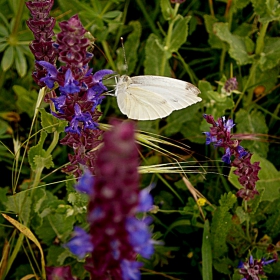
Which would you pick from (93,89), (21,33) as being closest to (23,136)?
(21,33)

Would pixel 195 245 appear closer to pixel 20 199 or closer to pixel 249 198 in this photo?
pixel 249 198

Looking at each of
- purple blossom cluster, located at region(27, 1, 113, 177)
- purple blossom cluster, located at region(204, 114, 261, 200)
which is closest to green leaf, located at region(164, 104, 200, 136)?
purple blossom cluster, located at region(204, 114, 261, 200)

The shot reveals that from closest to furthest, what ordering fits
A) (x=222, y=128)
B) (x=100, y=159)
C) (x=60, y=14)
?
(x=100, y=159), (x=222, y=128), (x=60, y=14)

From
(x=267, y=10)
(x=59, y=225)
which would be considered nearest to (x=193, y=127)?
(x=267, y=10)

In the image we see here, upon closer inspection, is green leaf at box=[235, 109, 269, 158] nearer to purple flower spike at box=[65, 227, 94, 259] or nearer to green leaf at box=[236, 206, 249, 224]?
green leaf at box=[236, 206, 249, 224]

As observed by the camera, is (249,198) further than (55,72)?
Yes

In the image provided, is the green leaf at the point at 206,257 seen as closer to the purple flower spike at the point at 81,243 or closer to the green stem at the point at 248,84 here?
the green stem at the point at 248,84

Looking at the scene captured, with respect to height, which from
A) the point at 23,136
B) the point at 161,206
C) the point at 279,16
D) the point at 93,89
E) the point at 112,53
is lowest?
the point at 161,206
